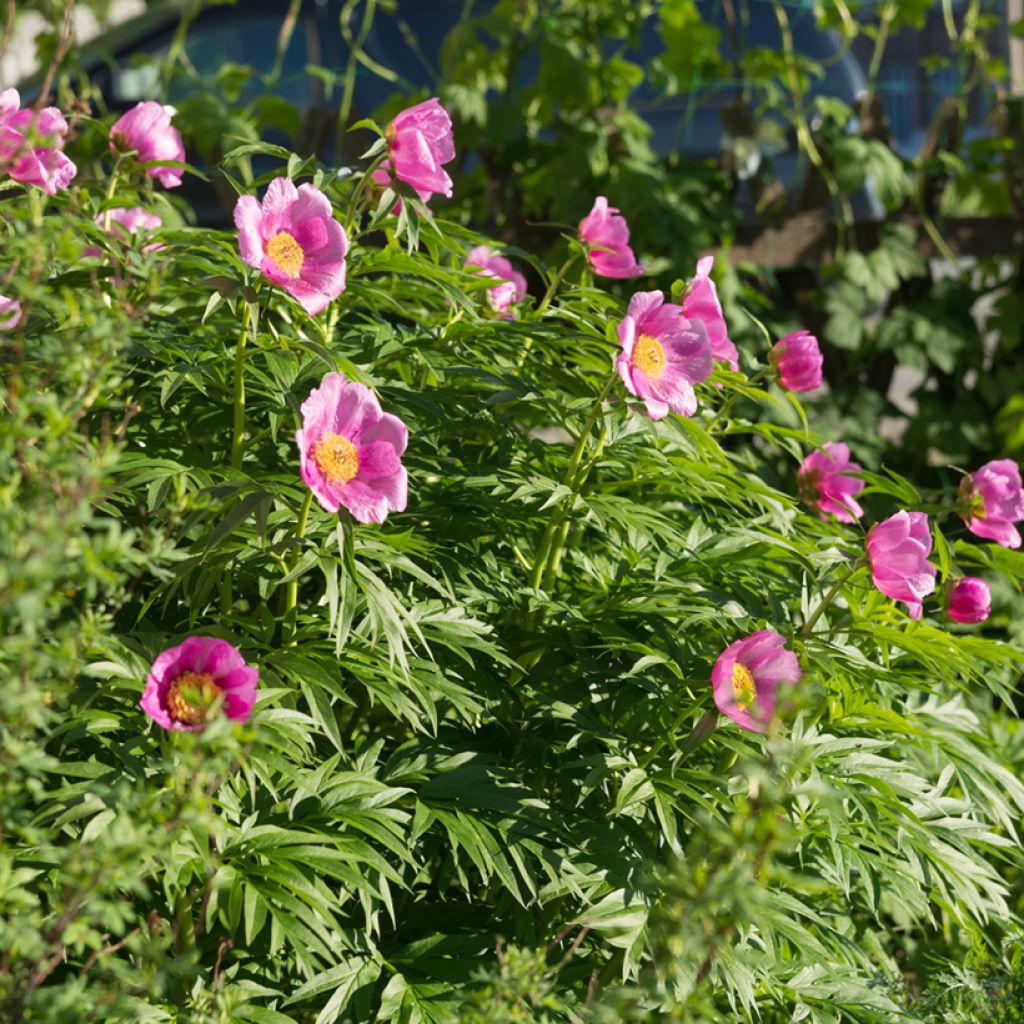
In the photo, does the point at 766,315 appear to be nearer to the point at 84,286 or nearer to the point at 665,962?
the point at 84,286

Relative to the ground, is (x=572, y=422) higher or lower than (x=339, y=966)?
higher

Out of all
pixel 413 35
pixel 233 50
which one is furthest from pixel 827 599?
pixel 233 50

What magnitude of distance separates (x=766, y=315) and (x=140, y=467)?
2.71 meters

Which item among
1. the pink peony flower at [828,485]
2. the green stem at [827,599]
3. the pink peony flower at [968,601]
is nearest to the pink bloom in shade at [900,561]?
the green stem at [827,599]

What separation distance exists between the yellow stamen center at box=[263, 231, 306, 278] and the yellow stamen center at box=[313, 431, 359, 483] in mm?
233

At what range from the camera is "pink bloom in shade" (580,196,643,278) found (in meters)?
2.19

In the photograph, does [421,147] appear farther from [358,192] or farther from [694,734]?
[694,734]

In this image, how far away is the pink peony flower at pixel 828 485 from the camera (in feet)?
7.61

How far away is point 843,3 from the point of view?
177 inches

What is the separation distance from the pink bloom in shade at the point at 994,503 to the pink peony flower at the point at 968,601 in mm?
203

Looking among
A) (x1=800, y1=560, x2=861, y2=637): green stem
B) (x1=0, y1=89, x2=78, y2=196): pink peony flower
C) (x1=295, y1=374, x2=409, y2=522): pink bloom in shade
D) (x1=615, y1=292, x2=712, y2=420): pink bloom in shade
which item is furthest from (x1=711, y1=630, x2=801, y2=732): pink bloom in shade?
(x1=0, y1=89, x2=78, y2=196): pink peony flower

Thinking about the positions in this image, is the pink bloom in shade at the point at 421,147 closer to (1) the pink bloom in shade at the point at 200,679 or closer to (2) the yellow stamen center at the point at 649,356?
(2) the yellow stamen center at the point at 649,356

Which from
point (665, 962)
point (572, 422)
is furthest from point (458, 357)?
point (665, 962)

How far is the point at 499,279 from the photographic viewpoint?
2168 mm
